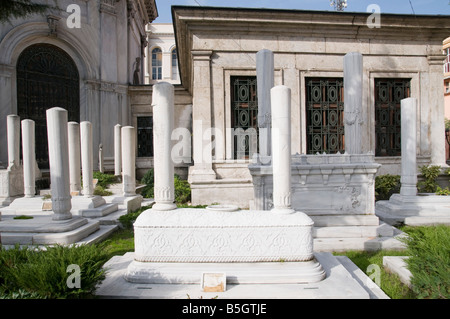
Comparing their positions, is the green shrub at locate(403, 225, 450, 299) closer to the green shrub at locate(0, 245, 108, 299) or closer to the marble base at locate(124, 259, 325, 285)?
the marble base at locate(124, 259, 325, 285)

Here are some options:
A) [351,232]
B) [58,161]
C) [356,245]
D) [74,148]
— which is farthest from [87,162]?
[356,245]

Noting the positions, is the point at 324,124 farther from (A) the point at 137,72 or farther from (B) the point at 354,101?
(A) the point at 137,72

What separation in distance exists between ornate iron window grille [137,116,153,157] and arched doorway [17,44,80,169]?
3.40 m

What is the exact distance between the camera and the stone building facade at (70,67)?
14441mm

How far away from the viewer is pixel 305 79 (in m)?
12.0

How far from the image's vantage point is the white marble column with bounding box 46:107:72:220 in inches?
258

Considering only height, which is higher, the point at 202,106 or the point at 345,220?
the point at 202,106

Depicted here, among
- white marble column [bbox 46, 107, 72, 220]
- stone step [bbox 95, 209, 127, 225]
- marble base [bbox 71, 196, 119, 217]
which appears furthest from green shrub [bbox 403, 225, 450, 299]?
marble base [bbox 71, 196, 119, 217]

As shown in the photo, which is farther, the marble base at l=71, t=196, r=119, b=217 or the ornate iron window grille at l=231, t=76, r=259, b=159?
the ornate iron window grille at l=231, t=76, r=259, b=159

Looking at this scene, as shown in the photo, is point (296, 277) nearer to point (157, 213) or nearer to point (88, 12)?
point (157, 213)

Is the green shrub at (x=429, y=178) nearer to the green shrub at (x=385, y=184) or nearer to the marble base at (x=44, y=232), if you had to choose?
the green shrub at (x=385, y=184)

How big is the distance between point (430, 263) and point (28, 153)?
36.2 feet

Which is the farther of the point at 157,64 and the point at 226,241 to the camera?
the point at 157,64
